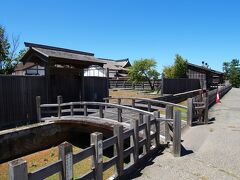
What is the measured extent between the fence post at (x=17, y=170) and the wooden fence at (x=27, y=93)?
8470mm

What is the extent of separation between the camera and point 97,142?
4.82m

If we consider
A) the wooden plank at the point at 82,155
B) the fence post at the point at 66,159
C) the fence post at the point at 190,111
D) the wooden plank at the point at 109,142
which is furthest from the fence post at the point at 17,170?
the fence post at the point at 190,111

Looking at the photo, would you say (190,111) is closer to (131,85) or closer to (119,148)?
(119,148)

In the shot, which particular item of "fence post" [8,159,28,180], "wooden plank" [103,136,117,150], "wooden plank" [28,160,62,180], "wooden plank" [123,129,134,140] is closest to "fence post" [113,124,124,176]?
"wooden plank" [103,136,117,150]

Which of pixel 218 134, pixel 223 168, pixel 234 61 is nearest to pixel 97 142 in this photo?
pixel 223 168

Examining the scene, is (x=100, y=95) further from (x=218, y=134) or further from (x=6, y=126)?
(x=218, y=134)

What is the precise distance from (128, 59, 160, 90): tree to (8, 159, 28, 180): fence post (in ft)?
103

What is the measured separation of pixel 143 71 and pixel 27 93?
79.9ft

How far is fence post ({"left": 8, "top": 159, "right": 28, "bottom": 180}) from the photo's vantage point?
10.1 feet

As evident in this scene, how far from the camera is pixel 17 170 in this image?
3.10 meters

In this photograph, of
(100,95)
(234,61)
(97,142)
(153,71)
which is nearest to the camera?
(97,142)

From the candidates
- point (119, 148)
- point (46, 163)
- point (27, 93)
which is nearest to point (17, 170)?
point (119, 148)

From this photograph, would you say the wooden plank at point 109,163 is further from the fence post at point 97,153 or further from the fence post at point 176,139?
the fence post at point 176,139

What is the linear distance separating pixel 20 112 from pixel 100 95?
22.1 feet
